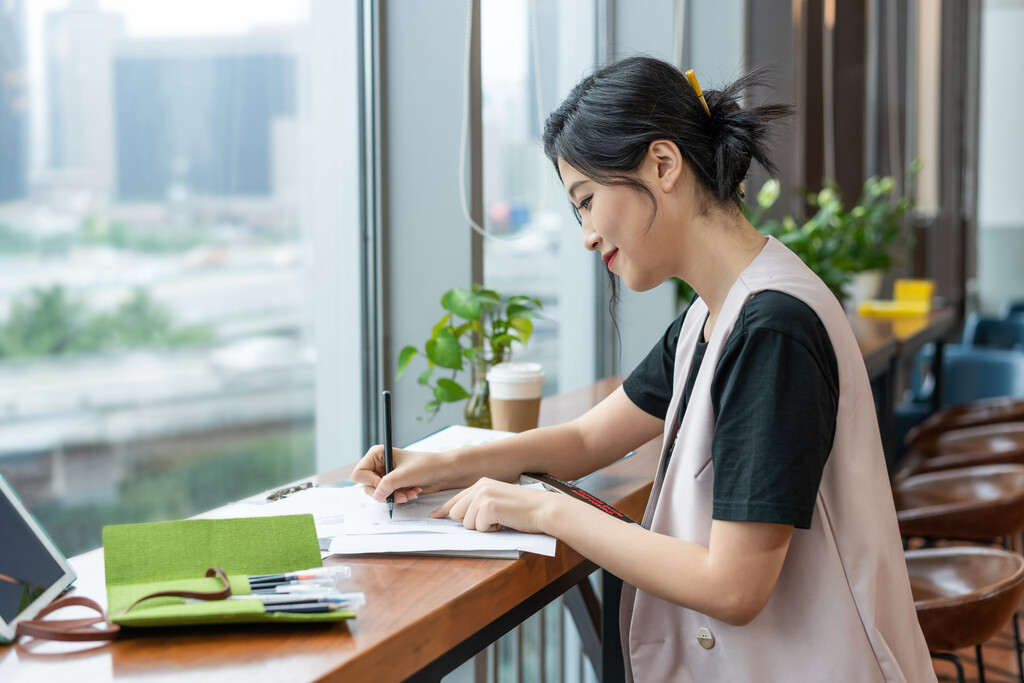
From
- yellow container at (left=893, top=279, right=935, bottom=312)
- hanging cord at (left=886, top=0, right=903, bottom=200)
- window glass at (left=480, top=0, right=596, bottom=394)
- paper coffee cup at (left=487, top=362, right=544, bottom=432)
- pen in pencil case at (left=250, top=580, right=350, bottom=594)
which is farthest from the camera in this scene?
hanging cord at (left=886, top=0, right=903, bottom=200)

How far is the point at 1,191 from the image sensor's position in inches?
58.2

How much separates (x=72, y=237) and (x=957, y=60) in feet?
23.2

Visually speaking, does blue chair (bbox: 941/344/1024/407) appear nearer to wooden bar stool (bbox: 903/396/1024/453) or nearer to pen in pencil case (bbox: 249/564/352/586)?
wooden bar stool (bbox: 903/396/1024/453)

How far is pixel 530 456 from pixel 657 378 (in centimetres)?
22

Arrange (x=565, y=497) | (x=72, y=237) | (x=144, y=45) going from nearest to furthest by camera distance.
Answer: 1. (x=565, y=497)
2. (x=72, y=237)
3. (x=144, y=45)

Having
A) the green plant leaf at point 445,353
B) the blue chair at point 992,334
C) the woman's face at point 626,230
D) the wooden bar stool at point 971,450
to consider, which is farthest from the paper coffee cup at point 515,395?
the blue chair at point 992,334

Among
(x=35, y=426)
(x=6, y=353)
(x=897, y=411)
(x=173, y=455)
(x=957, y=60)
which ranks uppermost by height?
(x=957, y=60)

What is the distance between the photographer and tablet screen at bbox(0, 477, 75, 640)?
82cm

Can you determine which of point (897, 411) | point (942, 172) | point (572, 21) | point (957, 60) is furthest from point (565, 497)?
point (957, 60)

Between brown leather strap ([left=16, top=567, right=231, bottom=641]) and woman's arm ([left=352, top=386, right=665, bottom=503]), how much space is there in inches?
12.9

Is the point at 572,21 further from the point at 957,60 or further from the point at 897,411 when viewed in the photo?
the point at 957,60

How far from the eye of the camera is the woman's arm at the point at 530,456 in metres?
1.17

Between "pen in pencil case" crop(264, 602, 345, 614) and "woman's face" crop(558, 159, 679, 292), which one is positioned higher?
"woman's face" crop(558, 159, 679, 292)

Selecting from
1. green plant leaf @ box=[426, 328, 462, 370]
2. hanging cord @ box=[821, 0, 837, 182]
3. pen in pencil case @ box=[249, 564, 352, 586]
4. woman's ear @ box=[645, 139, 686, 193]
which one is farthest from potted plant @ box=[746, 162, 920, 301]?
pen in pencil case @ box=[249, 564, 352, 586]
